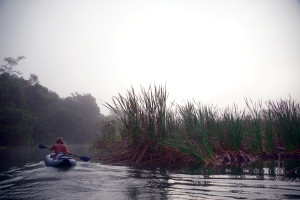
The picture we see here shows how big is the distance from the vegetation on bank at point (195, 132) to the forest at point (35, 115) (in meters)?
19.4

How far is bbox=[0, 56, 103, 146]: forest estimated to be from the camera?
2625cm

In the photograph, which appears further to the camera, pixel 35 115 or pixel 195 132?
pixel 35 115

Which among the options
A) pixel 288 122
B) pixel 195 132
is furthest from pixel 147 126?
pixel 288 122

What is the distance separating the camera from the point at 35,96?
35.5 m

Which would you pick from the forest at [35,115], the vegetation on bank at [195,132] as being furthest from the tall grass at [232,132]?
the forest at [35,115]

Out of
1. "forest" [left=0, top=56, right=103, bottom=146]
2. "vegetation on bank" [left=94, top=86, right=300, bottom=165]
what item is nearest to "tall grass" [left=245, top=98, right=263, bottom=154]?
"vegetation on bank" [left=94, top=86, right=300, bottom=165]

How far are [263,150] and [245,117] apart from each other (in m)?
1.06

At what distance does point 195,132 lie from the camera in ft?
17.8

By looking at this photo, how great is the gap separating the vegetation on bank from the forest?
19.4 metres

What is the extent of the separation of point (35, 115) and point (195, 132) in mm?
34479

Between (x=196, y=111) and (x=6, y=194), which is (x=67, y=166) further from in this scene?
(x=196, y=111)

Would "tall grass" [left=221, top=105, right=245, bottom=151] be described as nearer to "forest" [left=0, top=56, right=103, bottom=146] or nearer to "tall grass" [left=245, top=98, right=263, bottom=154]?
"tall grass" [left=245, top=98, right=263, bottom=154]

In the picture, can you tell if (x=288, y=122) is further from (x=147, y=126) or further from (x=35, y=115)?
(x=35, y=115)

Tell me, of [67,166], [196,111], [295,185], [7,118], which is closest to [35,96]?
[7,118]
